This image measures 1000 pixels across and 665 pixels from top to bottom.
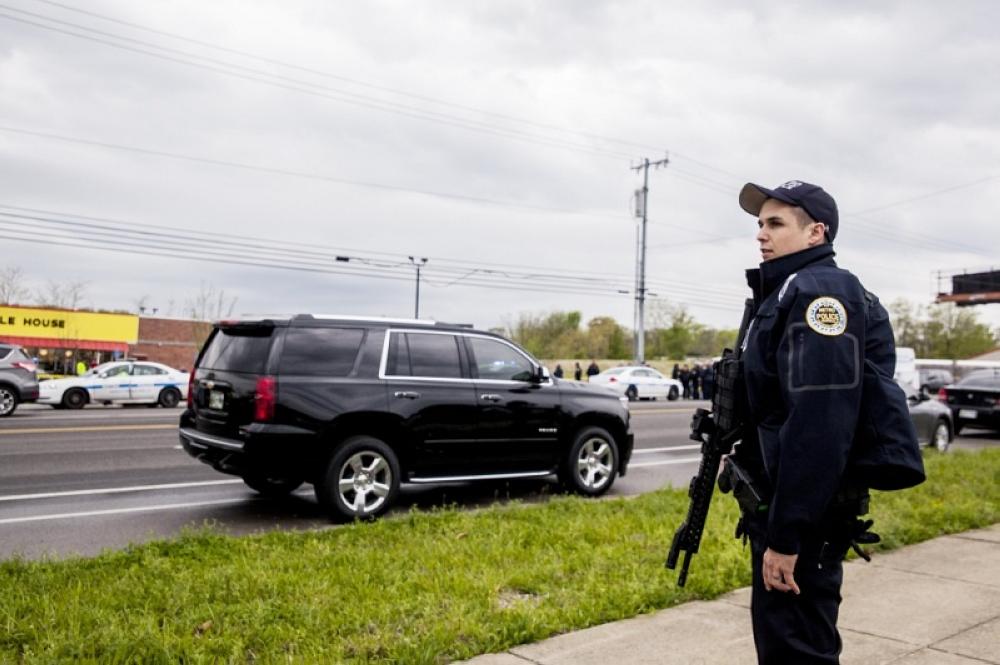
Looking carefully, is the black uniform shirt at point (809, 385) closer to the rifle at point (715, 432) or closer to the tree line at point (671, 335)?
the rifle at point (715, 432)

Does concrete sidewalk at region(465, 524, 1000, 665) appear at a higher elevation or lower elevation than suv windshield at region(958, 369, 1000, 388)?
lower

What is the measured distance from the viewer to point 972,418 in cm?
1956

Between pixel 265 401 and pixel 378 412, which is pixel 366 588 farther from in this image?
pixel 378 412

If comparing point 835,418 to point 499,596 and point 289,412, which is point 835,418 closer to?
point 499,596

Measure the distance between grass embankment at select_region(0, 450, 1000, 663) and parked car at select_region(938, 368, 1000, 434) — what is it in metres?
13.3

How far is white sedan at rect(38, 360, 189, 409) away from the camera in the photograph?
24.3m

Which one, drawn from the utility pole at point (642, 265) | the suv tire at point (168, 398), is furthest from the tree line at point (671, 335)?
the suv tire at point (168, 398)

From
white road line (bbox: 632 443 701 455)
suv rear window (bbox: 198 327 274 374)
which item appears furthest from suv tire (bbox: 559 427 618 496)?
white road line (bbox: 632 443 701 455)

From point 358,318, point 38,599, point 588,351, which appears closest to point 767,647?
point 38,599

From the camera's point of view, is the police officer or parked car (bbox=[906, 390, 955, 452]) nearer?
the police officer

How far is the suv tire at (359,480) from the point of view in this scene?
312 inches

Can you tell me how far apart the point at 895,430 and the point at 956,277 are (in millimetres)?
100160

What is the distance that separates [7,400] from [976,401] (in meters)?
21.7

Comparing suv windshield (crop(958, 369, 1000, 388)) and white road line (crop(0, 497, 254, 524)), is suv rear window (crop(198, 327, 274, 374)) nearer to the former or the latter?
white road line (crop(0, 497, 254, 524))
